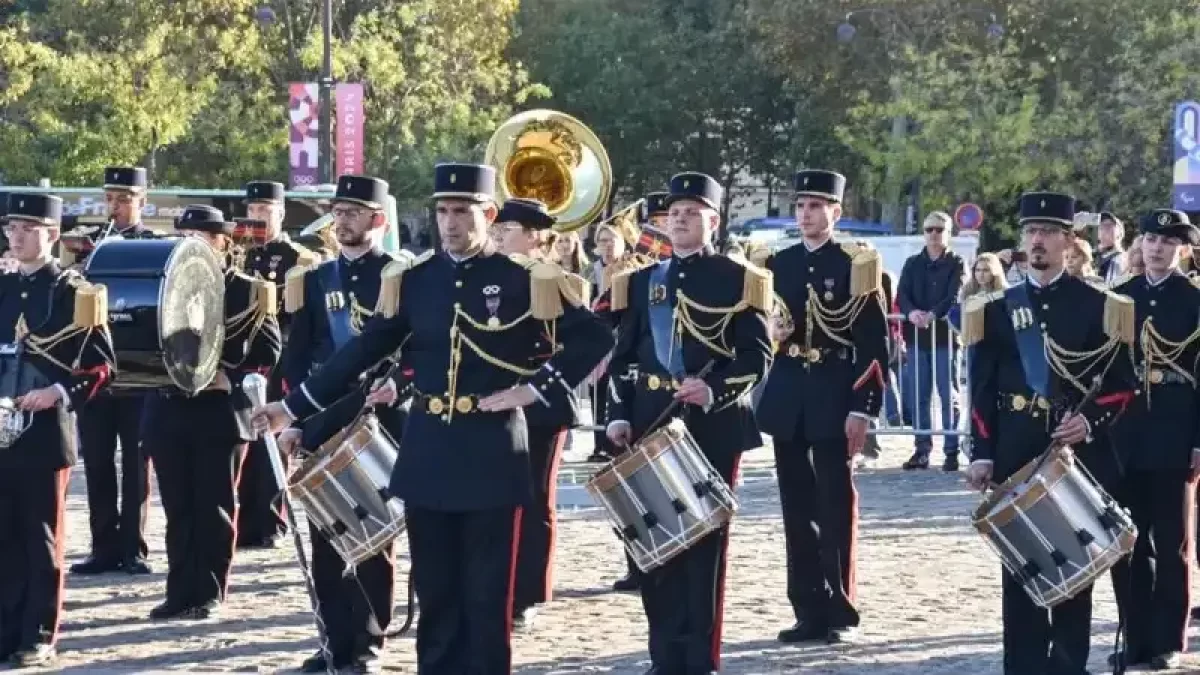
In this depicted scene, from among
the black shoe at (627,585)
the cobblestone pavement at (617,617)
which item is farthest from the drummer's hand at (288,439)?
the black shoe at (627,585)

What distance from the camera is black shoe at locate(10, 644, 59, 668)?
35.0 feet

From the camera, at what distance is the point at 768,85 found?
5944cm

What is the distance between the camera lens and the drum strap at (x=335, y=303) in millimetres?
10867

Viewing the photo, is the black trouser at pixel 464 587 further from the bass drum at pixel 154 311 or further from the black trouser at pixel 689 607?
the bass drum at pixel 154 311

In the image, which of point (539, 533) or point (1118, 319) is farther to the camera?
point (539, 533)

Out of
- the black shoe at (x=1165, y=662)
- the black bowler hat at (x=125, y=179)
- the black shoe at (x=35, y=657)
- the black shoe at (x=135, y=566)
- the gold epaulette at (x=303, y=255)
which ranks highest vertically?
the black bowler hat at (x=125, y=179)

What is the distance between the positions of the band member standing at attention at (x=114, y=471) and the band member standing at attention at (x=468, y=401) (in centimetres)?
498

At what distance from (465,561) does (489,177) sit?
1450mm


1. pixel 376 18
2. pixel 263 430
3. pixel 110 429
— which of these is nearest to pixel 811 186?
pixel 263 430

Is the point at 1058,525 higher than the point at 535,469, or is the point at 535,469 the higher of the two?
the point at 535,469

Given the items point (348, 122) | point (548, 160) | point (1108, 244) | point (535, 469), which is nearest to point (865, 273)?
point (535, 469)

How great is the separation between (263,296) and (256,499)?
2716 mm

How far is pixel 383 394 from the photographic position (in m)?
10.5

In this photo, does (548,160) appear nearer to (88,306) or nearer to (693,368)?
(88,306)
